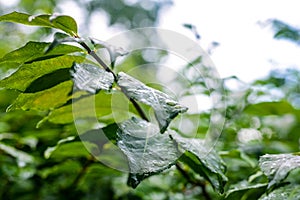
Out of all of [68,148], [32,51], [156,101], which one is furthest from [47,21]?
[68,148]

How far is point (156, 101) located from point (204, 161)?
Answer: 17cm

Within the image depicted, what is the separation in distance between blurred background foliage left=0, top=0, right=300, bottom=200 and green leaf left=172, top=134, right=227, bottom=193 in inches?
8.0

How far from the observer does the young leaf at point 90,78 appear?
1.35ft

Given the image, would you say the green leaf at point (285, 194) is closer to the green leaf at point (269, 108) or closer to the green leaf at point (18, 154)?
the green leaf at point (269, 108)

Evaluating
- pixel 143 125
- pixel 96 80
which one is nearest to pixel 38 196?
pixel 143 125

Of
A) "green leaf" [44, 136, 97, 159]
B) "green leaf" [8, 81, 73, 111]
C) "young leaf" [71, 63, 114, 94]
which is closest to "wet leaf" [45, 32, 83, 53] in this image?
"young leaf" [71, 63, 114, 94]

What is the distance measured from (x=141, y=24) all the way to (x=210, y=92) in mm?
5324

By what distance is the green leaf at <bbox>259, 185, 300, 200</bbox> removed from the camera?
1.53 ft

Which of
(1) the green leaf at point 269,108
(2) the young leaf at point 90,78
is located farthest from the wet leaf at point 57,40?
(1) the green leaf at point 269,108

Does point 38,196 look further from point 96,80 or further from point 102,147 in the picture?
point 96,80

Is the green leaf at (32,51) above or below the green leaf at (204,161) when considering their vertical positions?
above

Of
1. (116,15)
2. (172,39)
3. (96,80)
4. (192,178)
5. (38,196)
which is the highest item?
(96,80)

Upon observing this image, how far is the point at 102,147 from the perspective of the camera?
2.87ft

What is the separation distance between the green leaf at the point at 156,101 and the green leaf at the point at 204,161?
11 centimetres
